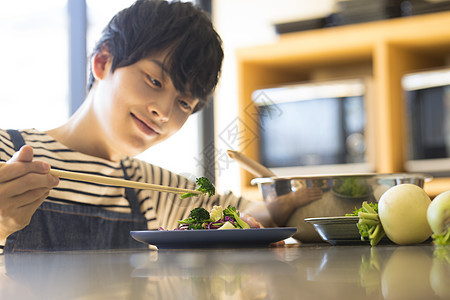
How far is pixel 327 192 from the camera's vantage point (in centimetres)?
100

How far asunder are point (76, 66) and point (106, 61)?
506mm

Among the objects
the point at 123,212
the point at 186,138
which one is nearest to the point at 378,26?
the point at 186,138

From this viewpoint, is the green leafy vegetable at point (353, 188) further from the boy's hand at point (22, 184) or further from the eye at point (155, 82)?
the eye at point (155, 82)

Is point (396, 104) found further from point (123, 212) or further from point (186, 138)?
point (123, 212)

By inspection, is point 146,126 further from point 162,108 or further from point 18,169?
point 18,169

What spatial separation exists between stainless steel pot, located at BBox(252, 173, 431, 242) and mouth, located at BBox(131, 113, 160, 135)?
2.68 feet

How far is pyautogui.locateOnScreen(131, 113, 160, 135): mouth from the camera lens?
178 centimetres

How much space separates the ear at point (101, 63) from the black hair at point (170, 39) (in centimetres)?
1

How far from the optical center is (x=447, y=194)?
0.66 meters

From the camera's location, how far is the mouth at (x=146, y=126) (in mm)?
1778

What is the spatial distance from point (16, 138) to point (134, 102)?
382 mm

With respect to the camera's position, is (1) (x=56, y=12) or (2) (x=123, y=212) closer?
(2) (x=123, y=212)

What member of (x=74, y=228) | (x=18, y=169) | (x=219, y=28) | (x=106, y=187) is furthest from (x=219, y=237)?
(x=219, y=28)

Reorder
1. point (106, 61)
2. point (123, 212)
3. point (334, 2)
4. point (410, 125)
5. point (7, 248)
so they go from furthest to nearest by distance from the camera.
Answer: point (334, 2)
point (410, 125)
point (106, 61)
point (123, 212)
point (7, 248)
